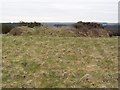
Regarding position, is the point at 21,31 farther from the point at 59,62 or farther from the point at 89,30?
the point at 59,62

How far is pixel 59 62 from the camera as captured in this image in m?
17.3

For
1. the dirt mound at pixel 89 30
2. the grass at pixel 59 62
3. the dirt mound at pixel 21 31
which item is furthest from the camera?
the dirt mound at pixel 89 30

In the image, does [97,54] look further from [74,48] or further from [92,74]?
[92,74]

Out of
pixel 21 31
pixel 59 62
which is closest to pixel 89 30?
pixel 21 31

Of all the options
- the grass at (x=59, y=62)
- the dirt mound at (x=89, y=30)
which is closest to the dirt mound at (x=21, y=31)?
the grass at (x=59, y=62)

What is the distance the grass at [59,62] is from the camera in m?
15.0

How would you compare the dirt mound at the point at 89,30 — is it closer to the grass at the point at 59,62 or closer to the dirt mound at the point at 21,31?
the dirt mound at the point at 21,31

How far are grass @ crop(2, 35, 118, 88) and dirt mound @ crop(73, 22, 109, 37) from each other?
455cm

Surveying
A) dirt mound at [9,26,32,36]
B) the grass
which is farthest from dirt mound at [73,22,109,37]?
the grass

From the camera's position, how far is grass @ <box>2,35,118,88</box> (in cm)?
1498

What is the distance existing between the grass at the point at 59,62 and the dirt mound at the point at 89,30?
455 centimetres

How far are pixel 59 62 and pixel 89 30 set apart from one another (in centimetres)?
1023

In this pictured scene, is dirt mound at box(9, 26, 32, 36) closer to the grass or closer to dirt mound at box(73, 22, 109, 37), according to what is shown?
the grass

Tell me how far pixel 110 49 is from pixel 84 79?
5068mm
